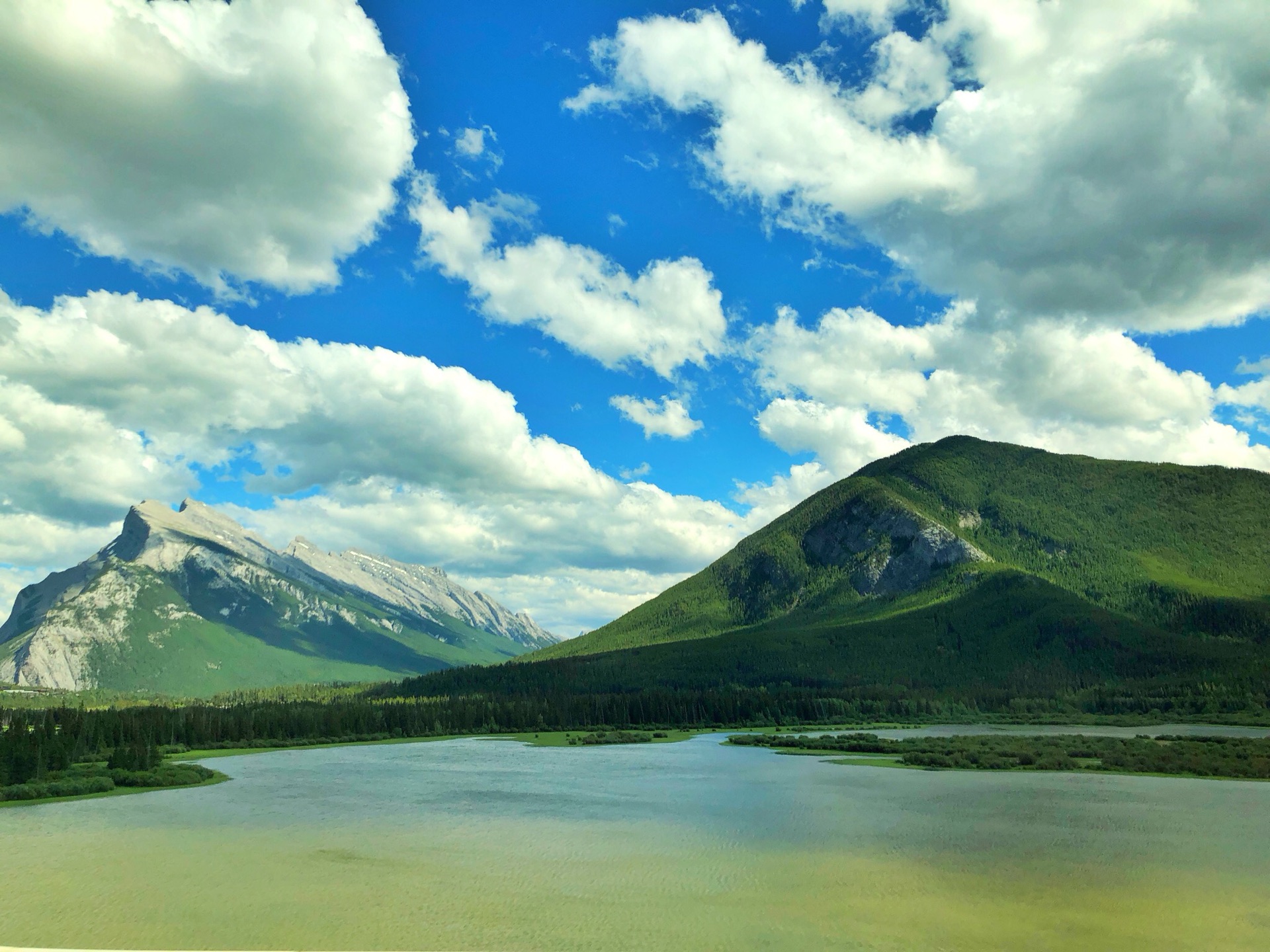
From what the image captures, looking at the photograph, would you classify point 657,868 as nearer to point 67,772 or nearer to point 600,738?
point 67,772

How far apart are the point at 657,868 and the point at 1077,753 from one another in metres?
89.3

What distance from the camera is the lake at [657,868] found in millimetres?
34000

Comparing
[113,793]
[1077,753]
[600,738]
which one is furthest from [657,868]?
[600,738]

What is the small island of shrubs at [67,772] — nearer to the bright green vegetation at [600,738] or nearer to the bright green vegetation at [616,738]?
the bright green vegetation at [600,738]

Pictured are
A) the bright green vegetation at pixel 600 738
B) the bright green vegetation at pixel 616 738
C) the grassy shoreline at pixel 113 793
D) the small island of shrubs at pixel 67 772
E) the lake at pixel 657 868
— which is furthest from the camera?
the bright green vegetation at pixel 616 738

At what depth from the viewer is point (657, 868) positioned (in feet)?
152

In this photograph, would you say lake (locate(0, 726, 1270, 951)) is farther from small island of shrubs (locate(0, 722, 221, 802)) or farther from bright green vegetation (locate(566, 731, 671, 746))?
bright green vegetation (locate(566, 731, 671, 746))

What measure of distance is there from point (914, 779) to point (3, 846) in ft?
260

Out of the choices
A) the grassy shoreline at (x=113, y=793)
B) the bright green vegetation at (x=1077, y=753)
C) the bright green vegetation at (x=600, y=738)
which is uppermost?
the grassy shoreline at (x=113, y=793)

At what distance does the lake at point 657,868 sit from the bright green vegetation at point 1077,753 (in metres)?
11.0

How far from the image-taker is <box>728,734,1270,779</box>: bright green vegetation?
9325cm

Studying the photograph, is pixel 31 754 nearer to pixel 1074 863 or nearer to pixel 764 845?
pixel 764 845

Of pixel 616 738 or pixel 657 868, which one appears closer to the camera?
pixel 657 868

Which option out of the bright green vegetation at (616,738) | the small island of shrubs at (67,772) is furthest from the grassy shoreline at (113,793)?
the bright green vegetation at (616,738)
